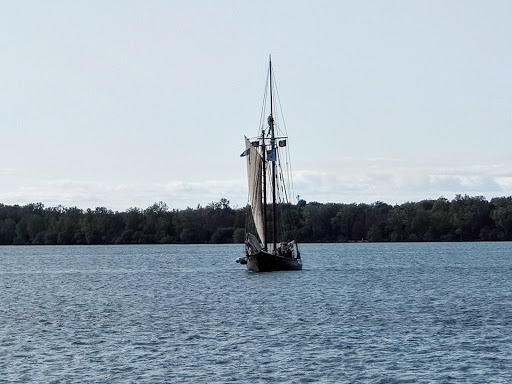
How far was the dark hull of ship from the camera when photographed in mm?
94562

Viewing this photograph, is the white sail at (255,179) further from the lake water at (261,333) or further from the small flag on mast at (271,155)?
the lake water at (261,333)

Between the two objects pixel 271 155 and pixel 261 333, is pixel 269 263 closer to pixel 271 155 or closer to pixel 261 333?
pixel 271 155

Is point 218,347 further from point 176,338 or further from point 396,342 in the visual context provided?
point 396,342

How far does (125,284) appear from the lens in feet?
305

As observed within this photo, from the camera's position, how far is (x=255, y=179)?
9694 centimetres

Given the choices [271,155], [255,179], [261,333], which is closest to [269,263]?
[255,179]

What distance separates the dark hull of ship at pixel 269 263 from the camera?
310ft

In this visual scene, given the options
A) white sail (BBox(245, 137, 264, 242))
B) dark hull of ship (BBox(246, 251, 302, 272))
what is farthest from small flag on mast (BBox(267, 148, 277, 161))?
dark hull of ship (BBox(246, 251, 302, 272))

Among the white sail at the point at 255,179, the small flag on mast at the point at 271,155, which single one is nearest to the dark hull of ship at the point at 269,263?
the white sail at the point at 255,179

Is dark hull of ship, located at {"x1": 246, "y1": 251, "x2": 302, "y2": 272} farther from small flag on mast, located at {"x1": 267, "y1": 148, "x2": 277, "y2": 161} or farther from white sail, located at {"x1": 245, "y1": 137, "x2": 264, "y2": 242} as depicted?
small flag on mast, located at {"x1": 267, "y1": 148, "x2": 277, "y2": 161}

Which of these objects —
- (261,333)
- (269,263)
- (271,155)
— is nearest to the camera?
(261,333)

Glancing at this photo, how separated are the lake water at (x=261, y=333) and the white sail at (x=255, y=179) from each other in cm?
922

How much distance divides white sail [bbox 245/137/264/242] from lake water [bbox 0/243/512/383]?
9219 mm

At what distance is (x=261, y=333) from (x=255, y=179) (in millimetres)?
Result: 48740
